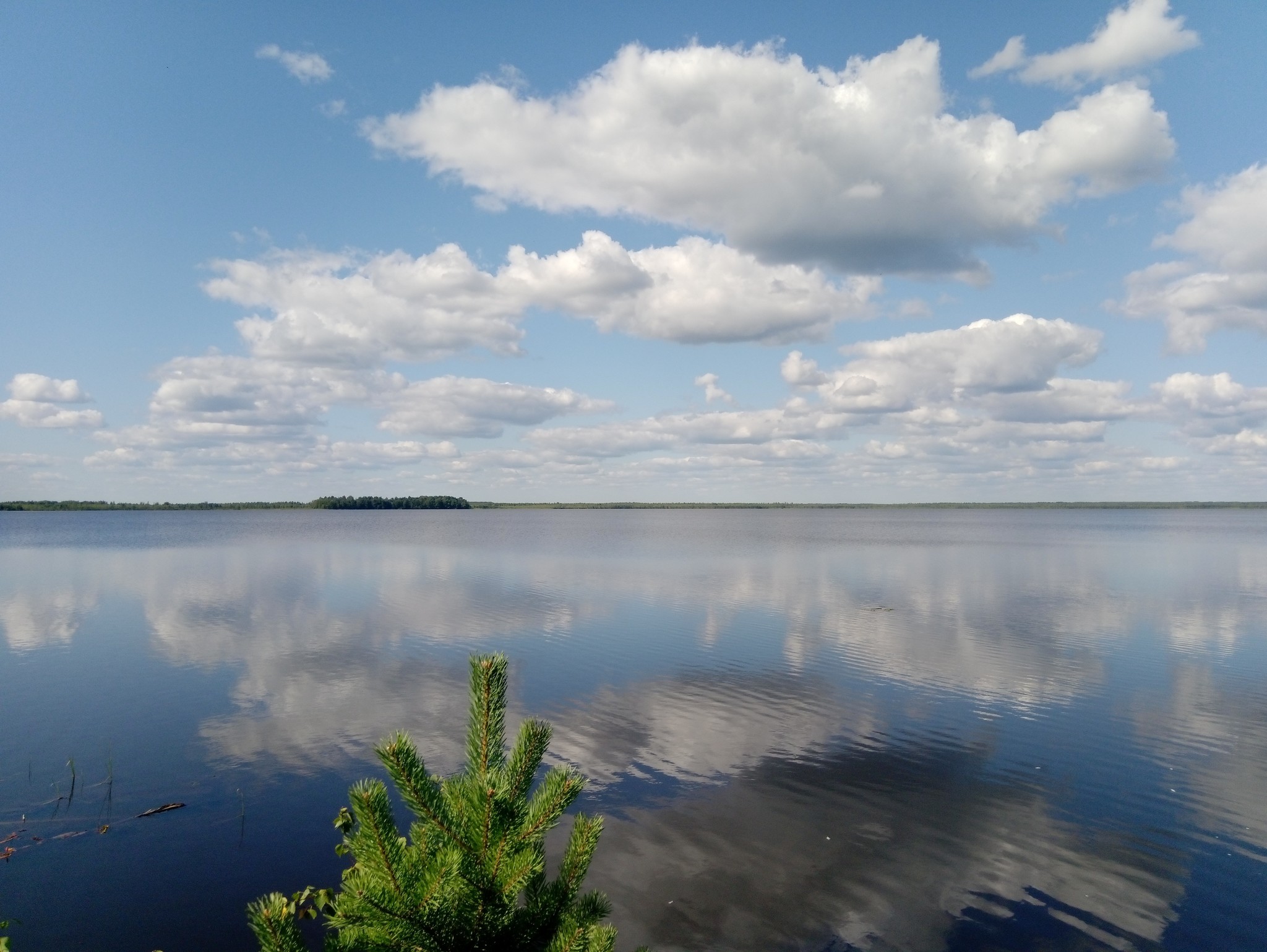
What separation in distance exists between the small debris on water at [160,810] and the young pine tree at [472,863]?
37.0 ft

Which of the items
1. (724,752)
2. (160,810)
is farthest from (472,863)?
(724,752)

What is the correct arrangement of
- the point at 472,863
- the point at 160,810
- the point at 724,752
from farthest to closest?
1. the point at 724,752
2. the point at 160,810
3. the point at 472,863

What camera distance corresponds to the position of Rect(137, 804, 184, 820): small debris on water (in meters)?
12.1

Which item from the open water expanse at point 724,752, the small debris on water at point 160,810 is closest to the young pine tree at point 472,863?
the open water expanse at point 724,752

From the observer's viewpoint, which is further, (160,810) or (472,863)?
(160,810)

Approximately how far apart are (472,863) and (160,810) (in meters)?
11.9

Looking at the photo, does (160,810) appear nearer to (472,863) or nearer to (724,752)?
(724,752)

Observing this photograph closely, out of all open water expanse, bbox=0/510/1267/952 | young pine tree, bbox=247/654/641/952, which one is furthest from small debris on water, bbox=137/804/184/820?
young pine tree, bbox=247/654/641/952

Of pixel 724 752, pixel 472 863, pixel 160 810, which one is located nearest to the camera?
pixel 472 863

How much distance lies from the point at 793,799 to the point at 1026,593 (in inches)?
1183

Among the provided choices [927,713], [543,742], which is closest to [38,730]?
[543,742]

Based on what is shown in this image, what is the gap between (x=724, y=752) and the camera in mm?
14984

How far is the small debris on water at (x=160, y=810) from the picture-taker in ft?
39.7

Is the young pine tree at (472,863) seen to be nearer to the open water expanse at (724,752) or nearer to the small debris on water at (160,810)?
the open water expanse at (724,752)
